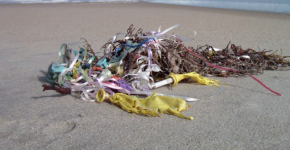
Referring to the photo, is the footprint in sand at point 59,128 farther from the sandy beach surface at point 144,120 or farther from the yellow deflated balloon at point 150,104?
the yellow deflated balloon at point 150,104

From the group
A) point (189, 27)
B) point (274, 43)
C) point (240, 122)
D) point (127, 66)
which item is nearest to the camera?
point (240, 122)

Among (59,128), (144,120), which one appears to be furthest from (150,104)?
(59,128)

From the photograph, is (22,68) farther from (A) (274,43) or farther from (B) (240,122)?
(A) (274,43)

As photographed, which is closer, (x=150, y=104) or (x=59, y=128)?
(x=59, y=128)

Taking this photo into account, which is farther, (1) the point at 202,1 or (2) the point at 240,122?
(1) the point at 202,1

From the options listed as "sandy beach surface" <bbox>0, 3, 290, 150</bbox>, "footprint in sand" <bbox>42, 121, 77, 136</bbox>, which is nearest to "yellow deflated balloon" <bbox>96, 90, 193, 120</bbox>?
"sandy beach surface" <bbox>0, 3, 290, 150</bbox>

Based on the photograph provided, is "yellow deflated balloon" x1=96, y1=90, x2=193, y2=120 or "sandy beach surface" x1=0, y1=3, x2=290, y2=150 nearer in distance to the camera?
"sandy beach surface" x1=0, y1=3, x2=290, y2=150

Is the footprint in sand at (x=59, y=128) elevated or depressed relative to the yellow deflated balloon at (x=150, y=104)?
depressed

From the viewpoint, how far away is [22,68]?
2855 millimetres

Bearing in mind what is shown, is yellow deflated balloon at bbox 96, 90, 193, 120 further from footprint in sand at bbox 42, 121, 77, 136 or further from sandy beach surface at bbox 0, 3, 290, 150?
footprint in sand at bbox 42, 121, 77, 136

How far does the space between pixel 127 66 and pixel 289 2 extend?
8.14 metres

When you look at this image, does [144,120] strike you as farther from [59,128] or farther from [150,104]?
[59,128]

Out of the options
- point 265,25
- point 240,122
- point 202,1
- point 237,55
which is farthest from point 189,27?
point 202,1

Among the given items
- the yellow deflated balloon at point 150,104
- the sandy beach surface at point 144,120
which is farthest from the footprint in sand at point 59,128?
the yellow deflated balloon at point 150,104
